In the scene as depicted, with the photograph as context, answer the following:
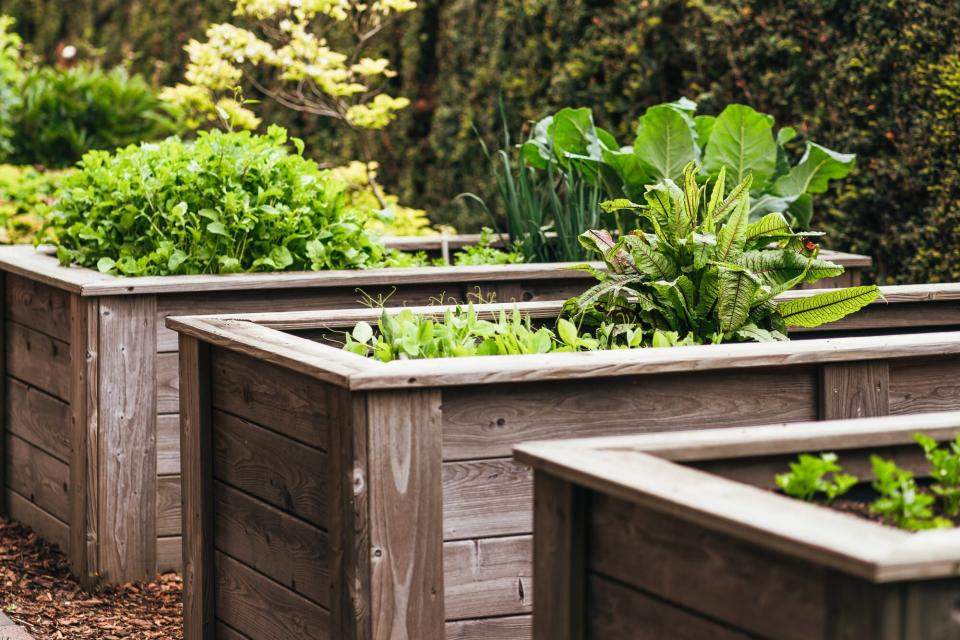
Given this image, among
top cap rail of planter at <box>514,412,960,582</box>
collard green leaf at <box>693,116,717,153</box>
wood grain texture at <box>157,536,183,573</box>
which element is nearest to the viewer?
top cap rail of planter at <box>514,412,960,582</box>

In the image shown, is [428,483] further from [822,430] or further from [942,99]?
[942,99]

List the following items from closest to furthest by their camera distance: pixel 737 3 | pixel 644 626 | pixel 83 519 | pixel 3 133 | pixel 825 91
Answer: pixel 644 626, pixel 83 519, pixel 825 91, pixel 737 3, pixel 3 133

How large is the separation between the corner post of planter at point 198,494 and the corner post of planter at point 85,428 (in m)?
0.92

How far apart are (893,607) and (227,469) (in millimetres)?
2037

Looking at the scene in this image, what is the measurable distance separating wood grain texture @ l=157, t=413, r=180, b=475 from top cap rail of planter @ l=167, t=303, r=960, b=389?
1.15 m

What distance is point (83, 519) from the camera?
4316 mm

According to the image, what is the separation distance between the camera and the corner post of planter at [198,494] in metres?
3.36

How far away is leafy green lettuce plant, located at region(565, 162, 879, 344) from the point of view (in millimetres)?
3369

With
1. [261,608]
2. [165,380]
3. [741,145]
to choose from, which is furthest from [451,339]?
[741,145]

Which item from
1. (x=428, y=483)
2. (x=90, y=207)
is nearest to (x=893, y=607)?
(x=428, y=483)

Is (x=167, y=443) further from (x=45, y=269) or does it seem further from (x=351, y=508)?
(x=351, y=508)

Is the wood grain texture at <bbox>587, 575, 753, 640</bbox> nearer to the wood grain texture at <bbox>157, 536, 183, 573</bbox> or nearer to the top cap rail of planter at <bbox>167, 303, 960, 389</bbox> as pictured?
the top cap rail of planter at <bbox>167, 303, 960, 389</bbox>

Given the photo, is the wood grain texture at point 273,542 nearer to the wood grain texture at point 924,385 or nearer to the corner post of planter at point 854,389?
the corner post of planter at point 854,389

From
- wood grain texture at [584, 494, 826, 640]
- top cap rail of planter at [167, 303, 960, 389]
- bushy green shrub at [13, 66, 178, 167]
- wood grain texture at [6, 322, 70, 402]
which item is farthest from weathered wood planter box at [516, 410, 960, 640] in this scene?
bushy green shrub at [13, 66, 178, 167]
